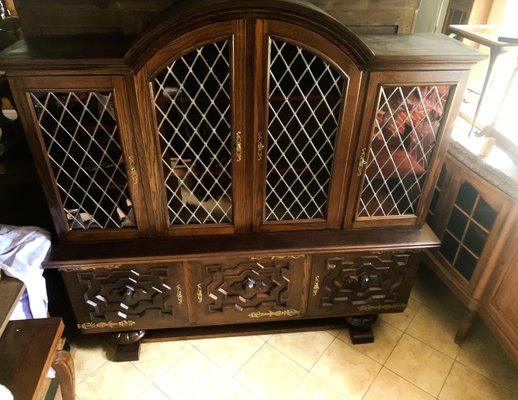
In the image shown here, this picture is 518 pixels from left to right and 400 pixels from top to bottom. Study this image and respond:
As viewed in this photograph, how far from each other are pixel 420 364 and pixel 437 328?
226 mm

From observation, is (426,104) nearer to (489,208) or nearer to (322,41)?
(322,41)

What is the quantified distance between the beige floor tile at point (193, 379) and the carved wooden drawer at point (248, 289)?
6.8 inches

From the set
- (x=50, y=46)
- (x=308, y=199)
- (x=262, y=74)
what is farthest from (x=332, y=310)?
(x=50, y=46)

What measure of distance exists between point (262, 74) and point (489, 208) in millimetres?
1006

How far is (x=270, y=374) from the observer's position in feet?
5.19

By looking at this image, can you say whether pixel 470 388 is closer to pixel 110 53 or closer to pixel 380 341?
pixel 380 341

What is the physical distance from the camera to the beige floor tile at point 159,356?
Result: 1.58 metres

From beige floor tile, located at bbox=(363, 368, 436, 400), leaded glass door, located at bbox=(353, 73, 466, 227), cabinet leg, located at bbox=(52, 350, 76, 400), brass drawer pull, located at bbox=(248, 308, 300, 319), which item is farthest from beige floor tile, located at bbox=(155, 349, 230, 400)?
leaded glass door, located at bbox=(353, 73, 466, 227)

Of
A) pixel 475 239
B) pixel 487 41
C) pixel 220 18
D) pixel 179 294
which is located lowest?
pixel 179 294

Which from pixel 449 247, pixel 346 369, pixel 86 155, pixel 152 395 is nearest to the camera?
pixel 86 155

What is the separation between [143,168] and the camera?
4.22ft

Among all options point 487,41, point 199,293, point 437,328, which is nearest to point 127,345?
point 199,293

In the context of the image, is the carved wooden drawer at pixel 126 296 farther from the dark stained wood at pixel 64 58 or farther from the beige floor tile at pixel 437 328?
the beige floor tile at pixel 437 328

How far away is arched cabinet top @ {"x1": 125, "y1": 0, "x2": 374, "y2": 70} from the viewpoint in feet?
3.41
